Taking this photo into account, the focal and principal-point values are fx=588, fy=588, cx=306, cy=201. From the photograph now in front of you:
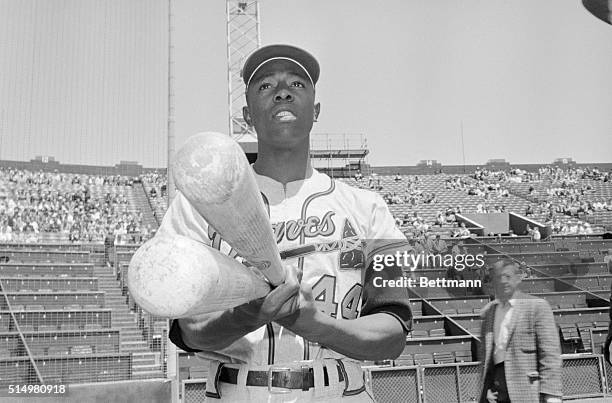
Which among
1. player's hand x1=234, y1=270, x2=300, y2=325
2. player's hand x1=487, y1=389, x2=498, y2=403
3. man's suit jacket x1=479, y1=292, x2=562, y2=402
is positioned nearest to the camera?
player's hand x1=234, y1=270, x2=300, y2=325

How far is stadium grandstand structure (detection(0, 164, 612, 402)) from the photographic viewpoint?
7434 mm

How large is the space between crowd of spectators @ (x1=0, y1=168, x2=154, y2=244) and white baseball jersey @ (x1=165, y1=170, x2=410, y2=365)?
13.5 metres

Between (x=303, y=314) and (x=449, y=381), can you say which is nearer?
(x=303, y=314)

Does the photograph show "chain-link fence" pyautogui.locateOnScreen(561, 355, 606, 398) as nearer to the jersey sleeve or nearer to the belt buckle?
the jersey sleeve

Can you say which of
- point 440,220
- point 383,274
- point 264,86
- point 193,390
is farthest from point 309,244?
point 440,220

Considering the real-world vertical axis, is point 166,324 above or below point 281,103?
below

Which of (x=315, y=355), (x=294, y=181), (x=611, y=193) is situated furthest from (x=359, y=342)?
(x=611, y=193)

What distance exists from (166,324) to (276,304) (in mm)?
9035

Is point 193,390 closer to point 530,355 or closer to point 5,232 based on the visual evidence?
point 530,355

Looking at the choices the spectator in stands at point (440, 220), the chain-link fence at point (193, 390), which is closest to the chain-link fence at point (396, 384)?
the chain-link fence at point (193, 390)

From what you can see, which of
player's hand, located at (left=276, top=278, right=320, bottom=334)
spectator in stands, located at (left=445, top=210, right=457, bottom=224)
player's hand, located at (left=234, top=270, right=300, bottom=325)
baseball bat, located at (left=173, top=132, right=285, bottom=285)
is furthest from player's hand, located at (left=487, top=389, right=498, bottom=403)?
spectator in stands, located at (left=445, top=210, right=457, bottom=224)

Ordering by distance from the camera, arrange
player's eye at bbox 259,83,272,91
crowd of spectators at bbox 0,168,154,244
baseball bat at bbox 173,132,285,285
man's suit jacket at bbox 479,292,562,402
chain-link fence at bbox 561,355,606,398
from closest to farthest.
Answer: baseball bat at bbox 173,132,285,285 < player's eye at bbox 259,83,272,91 < man's suit jacket at bbox 479,292,562,402 < chain-link fence at bbox 561,355,606,398 < crowd of spectators at bbox 0,168,154,244

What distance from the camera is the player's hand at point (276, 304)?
0.98 metres

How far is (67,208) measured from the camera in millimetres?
18250
